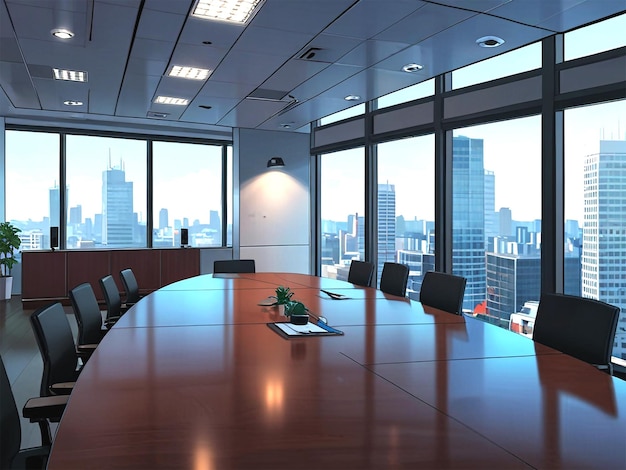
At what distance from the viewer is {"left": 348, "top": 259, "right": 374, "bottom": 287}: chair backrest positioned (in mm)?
5668

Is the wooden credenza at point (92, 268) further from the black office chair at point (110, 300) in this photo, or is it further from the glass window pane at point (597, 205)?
the glass window pane at point (597, 205)

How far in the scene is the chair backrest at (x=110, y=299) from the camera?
160 inches

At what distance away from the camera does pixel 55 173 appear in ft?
32.1

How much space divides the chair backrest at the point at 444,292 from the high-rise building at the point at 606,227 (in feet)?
5.45

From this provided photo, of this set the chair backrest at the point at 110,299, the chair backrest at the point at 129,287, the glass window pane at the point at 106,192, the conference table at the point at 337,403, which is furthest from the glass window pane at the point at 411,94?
the glass window pane at the point at 106,192

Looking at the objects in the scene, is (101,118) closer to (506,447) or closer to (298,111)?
(298,111)

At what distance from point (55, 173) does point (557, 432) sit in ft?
33.3

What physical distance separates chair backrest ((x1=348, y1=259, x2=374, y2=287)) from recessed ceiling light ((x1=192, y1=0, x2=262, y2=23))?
2.83m

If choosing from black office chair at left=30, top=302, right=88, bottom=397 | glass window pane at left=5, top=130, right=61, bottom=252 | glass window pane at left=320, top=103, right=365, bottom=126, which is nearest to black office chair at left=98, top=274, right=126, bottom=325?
black office chair at left=30, top=302, right=88, bottom=397

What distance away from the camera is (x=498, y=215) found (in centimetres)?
583

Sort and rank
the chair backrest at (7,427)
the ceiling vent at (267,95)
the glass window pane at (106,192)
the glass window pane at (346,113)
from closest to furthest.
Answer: the chair backrest at (7,427)
the ceiling vent at (267,95)
the glass window pane at (346,113)
the glass window pane at (106,192)

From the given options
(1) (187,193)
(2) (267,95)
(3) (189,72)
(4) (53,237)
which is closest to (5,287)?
(4) (53,237)

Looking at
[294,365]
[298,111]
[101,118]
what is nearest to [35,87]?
[101,118]

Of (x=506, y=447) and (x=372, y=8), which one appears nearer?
(x=506, y=447)
